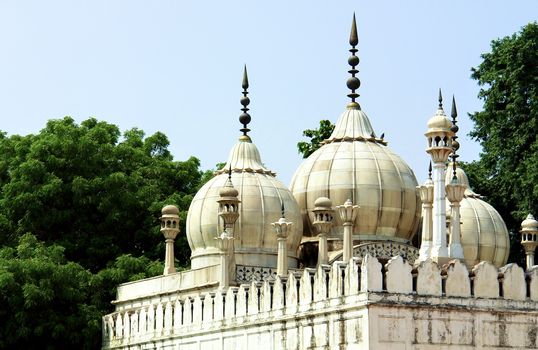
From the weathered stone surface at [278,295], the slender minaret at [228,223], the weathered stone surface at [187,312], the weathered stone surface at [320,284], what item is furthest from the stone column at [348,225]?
the weathered stone surface at [320,284]

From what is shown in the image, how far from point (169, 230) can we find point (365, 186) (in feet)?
18.6

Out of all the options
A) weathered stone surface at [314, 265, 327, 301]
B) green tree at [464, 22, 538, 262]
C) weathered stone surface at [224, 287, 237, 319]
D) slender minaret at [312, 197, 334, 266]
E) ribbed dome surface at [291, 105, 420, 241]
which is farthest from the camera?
green tree at [464, 22, 538, 262]

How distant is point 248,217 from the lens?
123ft

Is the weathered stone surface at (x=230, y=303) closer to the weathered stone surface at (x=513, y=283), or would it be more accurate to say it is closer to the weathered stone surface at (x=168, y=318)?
the weathered stone surface at (x=168, y=318)

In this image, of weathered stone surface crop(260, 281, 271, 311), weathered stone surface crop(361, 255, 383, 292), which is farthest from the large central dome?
weathered stone surface crop(361, 255, 383, 292)

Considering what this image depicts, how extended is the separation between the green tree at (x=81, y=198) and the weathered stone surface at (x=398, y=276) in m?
17.9

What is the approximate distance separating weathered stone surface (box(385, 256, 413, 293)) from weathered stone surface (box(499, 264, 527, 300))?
2.07 metres

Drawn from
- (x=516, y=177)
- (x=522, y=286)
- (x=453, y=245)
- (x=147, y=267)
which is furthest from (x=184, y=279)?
(x=516, y=177)

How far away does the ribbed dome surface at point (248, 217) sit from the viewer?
37.5 meters

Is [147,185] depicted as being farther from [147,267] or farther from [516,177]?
[516,177]

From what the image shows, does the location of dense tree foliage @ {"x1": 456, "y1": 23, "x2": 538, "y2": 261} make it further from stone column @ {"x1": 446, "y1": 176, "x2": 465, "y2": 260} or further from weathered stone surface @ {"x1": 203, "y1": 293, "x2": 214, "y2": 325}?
weathered stone surface @ {"x1": 203, "y1": 293, "x2": 214, "y2": 325}

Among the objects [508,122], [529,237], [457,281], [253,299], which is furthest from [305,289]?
[508,122]

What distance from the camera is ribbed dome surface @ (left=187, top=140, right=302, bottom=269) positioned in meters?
37.5

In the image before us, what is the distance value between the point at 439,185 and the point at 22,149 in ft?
58.5
